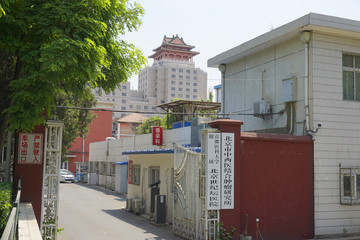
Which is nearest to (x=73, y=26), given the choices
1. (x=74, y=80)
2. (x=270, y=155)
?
(x=74, y=80)

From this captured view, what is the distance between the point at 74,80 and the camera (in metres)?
9.60

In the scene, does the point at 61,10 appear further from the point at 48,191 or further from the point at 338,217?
the point at 338,217

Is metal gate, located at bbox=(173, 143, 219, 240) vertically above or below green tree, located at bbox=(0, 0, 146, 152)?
below

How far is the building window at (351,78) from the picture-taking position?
1399 centimetres

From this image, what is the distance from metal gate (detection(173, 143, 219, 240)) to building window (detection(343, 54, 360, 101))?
591cm

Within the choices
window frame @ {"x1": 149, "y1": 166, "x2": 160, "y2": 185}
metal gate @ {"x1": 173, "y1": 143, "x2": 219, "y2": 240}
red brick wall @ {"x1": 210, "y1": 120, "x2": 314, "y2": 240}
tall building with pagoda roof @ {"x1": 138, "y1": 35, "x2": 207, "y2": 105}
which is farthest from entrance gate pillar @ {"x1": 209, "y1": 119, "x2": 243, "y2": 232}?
tall building with pagoda roof @ {"x1": 138, "y1": 35, "x2": 207, "y2": 105}

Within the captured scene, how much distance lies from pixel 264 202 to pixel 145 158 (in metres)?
7.94

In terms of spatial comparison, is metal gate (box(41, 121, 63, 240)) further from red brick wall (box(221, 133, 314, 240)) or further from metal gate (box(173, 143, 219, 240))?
red brick wall (box(221, 133, 314, 240))

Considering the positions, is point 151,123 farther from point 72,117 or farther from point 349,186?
point 349,186

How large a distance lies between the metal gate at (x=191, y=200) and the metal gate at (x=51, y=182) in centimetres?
395

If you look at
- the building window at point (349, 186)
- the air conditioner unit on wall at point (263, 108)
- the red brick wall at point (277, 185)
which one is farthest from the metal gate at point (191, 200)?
the building window at point (349, 186)

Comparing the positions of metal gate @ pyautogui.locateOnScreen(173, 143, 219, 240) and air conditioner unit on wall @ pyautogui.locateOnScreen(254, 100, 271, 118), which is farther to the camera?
air conditioner unit on wall @ pyautogui.locateOnScreen(254, 100, 271, 118)

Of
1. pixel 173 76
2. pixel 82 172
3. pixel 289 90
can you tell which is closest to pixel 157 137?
pixel 289 90

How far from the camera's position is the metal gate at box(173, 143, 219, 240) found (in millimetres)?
11414
